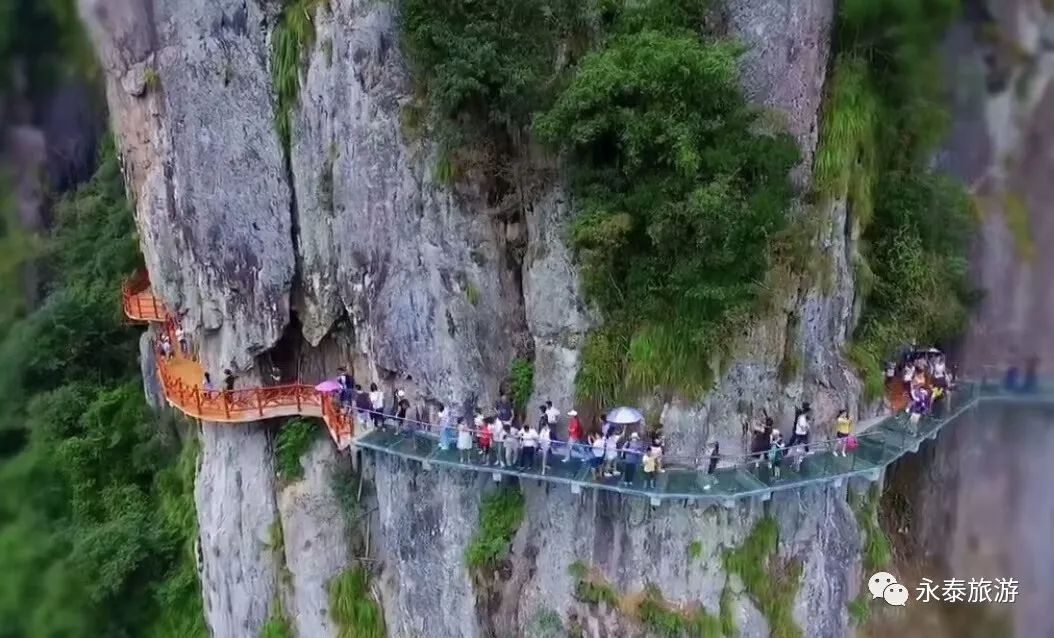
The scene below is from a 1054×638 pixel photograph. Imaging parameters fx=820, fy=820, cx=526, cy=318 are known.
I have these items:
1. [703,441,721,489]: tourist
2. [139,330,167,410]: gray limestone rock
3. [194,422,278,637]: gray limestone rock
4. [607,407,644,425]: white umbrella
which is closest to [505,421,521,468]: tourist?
[607,407,644,425]: white umbrella

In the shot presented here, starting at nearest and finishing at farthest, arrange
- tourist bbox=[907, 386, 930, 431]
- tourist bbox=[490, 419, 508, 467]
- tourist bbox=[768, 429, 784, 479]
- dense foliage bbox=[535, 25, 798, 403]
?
1. dense foliage bbox=[535, 25, 798, 403]
2. tourist bbox=[768, 429, 784, 479]
3. tourist bbox=[490, 419, 508, 467]
4. tourist bbox=[907, 386, 930, 431]

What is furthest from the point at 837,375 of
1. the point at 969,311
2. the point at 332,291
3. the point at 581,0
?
the point at 332,291

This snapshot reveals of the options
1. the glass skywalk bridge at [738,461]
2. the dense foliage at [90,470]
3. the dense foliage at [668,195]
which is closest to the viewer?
the dense foliage at [668,195]

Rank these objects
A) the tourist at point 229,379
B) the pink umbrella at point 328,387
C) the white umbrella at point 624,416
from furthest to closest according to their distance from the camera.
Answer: the tourist at point 229,379
the pink umbrella at point 328,387
the white umbrella at point 624,416

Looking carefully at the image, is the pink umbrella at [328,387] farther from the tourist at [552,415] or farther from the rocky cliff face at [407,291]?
the tourist at [552,415]

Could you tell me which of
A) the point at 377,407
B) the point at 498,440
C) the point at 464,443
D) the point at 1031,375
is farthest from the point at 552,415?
the point at 1031,375

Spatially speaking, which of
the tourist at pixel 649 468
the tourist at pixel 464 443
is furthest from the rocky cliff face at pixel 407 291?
the tourist at pixel 464 443

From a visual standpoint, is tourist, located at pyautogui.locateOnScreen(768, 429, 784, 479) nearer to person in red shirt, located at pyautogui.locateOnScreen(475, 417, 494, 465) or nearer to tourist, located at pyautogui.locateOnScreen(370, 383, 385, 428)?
person in red shirt, located at pyautogui.locateOnScreen(475, 417, 494, 465)
